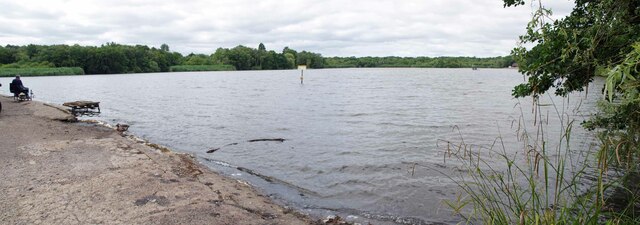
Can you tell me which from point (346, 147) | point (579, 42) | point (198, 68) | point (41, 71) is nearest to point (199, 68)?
point (198, 68)

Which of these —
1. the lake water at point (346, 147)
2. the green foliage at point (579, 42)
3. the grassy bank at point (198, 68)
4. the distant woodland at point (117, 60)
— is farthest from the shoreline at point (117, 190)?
the grassy bank at point (198, 68)

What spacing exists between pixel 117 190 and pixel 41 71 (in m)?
129

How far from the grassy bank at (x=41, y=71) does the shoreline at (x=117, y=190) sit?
113m

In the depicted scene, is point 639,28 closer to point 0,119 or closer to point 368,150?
point 368,150

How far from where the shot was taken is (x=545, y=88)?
23.8 ft

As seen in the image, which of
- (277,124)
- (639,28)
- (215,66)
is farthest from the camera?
(215,66)

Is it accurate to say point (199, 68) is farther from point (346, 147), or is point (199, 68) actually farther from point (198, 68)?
point (346, 147)

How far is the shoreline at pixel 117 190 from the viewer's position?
6.56 meters

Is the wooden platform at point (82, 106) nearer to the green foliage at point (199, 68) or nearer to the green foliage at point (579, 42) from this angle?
the green foliage at point (579, 42)

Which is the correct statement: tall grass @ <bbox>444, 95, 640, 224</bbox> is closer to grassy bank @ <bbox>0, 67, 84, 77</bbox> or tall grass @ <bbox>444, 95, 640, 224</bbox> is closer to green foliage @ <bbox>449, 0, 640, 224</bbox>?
green foliage @ <bbox>449, 0, 640, 224</bbox>

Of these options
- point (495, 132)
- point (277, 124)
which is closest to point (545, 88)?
point (495, 132)

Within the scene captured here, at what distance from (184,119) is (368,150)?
1459 centimetres

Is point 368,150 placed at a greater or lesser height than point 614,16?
lesser

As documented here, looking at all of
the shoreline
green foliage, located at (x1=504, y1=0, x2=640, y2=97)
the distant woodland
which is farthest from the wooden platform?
the distant woodland
